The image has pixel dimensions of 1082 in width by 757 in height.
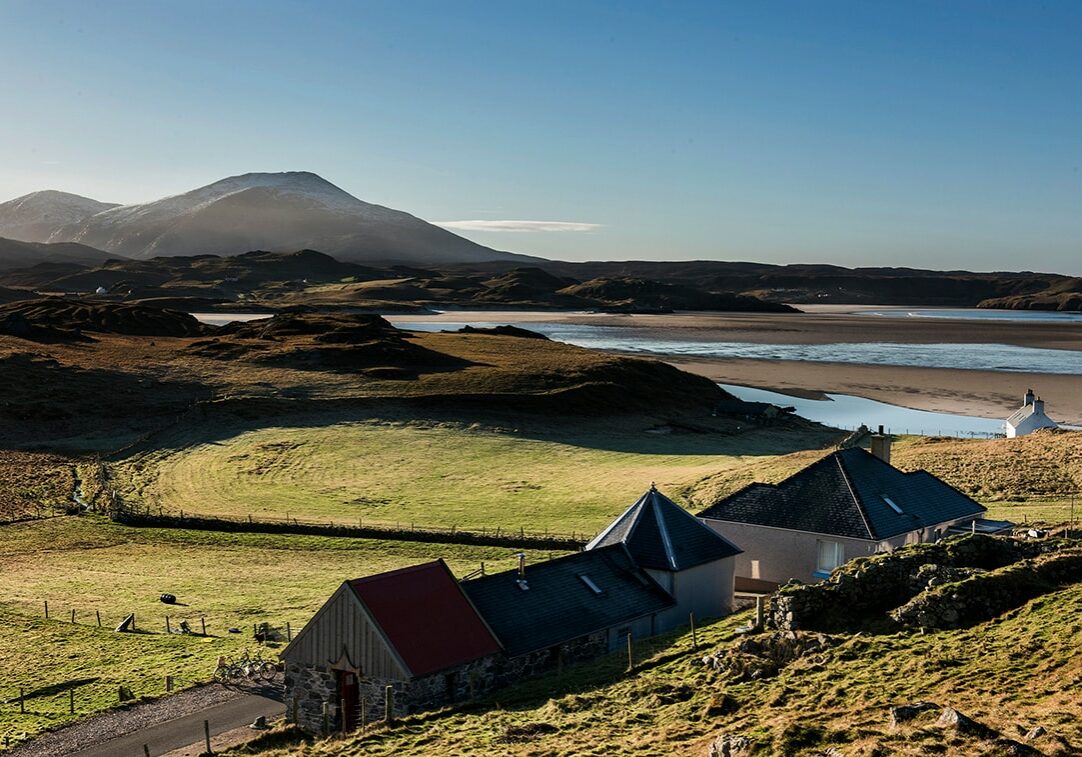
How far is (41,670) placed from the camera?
35.0 meters

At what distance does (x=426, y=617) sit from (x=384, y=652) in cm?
157

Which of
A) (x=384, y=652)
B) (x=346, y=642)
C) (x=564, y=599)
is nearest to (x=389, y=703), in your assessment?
(x=384, y=652)

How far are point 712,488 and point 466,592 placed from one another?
34413 mm

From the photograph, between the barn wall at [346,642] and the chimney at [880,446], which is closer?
the barn wall at [346,642]

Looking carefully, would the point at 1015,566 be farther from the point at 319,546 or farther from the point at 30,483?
the point at 30,483

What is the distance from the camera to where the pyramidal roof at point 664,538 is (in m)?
35.3

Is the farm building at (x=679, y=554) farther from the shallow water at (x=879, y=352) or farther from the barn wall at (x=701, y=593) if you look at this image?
the shallow water at (x=879, y=352)

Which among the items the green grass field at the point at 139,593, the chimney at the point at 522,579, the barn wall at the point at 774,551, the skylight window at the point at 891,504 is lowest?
the green grass field at the point at 139,593

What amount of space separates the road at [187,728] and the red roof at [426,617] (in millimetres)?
5225

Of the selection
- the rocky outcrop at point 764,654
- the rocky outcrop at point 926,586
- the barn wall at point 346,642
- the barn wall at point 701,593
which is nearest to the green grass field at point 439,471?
the barn wall at point 701,593

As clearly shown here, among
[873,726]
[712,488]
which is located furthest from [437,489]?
[873,726]

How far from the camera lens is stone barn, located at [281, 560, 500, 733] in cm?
2703

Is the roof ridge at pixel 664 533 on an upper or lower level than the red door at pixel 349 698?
upper

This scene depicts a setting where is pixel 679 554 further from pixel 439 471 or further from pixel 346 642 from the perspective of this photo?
pixel 439 471
